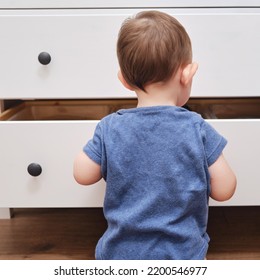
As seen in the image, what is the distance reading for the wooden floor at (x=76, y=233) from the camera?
938 mm

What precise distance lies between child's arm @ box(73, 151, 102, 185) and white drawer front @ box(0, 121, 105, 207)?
0.16 m

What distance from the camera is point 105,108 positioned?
3.85ft

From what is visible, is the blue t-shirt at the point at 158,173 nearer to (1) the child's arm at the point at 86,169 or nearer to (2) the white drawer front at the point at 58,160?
(1) the child's arm at the point at 86,169

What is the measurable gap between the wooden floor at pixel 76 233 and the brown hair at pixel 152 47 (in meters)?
0.49

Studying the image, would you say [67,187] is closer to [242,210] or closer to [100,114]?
[100,114]

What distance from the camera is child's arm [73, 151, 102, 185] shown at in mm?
674

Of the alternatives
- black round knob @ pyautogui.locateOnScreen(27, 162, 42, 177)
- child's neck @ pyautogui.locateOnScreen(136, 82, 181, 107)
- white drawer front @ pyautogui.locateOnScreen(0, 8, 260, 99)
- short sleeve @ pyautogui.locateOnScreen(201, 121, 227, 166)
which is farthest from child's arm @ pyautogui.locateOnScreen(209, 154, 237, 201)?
black round knob @ pyautogui.locateOnScreen(27, 162, 42, 177)

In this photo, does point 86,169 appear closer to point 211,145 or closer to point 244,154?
point 211,145

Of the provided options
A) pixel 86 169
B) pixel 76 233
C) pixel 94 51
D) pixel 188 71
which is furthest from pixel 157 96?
pixel 76 233

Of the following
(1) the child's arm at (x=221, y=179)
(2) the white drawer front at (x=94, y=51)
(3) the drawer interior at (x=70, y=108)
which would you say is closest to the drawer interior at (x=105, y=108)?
(3) the drawer interior at (x=70, y=108)

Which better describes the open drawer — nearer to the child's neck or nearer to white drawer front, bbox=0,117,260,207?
white drawer front, bbox=0,117,260,207

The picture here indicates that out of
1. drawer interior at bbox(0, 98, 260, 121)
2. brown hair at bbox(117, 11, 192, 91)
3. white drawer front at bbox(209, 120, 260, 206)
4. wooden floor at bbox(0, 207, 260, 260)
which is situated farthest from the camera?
drawer interior at bbox(0, 98, 260, 121)
